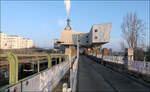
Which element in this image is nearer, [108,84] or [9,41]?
[108,84]

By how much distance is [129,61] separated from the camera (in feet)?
47.5

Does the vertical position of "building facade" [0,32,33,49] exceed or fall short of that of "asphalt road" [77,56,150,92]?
it exceeds it

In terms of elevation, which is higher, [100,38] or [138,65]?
[100,38]

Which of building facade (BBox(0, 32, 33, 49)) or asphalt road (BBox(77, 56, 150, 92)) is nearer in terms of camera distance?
building facade (BBox(0, 32, 33, 49))

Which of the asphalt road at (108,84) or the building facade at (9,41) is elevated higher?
the building facade at (9,41)

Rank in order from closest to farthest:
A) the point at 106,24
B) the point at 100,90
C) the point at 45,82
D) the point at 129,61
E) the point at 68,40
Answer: the point at 45,82, the point at 100,90, the point at 129,61, the point at 106,24, the point at 68,40

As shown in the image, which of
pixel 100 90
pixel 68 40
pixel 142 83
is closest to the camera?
pixel 100 90

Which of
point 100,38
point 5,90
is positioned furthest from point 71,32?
point 5,90

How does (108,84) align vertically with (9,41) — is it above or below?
below

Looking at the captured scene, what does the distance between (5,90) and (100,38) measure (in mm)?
56874

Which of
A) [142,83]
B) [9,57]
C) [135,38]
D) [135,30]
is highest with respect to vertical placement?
[135,30]

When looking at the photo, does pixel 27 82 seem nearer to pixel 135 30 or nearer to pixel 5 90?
pixel 5 90

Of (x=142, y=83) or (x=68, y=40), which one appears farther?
(x=68, y=40)

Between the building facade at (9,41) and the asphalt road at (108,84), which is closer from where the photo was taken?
the building facade at (9,41)
